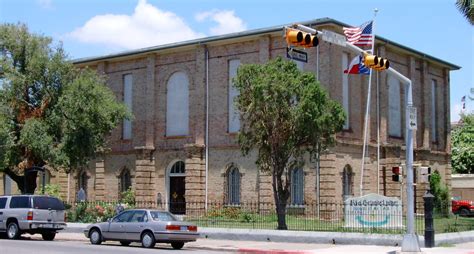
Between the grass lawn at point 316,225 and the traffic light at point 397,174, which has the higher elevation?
the traffic light at point 397,174

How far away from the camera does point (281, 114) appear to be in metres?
28.5

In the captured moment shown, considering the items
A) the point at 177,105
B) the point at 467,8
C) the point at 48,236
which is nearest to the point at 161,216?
the point at 48,236

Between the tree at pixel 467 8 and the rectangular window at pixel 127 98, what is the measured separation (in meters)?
22.4

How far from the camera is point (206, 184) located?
138ft

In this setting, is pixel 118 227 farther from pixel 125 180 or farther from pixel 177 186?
pixel 125 180

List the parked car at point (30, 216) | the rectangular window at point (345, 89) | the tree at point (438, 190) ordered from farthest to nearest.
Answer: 1. the tree at point (438, 190)
2. the rectangular window at point (345, 89)
3. the parked car at point (30, 216)

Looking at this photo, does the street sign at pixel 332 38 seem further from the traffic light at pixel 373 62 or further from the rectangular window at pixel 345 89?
the rectangular window at pixel 345 89

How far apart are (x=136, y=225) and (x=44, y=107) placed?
1740cm

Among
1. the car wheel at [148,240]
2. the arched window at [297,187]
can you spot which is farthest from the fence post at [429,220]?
the arched window at [297,187]

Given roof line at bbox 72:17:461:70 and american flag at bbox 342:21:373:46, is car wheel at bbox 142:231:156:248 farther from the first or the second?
roof line at bbox 72:17:461:70

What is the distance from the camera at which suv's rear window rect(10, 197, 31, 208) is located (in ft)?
89.5

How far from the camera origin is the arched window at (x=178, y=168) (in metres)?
43.9

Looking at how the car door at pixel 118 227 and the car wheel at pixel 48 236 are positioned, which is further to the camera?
the car wheel at pixel 48 236

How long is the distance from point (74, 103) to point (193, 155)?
8009 millimetres
